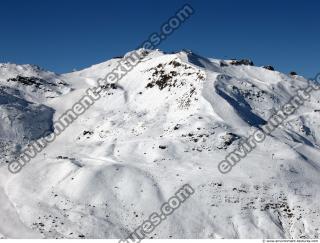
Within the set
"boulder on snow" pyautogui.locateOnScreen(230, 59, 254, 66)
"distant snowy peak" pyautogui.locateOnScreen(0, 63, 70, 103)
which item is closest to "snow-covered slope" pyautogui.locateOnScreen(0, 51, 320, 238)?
"distant snowy peak" pyautogui.locateOnScreen(0, 63, 70, 103)

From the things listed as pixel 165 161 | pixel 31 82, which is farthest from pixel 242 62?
pixel 165 161

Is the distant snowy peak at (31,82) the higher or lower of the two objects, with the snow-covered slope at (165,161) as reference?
higher

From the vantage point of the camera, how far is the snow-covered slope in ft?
95.8

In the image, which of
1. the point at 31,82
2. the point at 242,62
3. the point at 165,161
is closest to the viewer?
the point at 165,161

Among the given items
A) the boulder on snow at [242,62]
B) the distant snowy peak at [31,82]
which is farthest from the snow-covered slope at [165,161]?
the boulder on snow at [242,62]

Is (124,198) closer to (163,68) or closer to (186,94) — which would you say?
(186,94)

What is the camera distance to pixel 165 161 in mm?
36906

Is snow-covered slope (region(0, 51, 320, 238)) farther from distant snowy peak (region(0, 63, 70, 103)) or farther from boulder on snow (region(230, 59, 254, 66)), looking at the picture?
boulder on snow (region(230, 59, 254, 66))

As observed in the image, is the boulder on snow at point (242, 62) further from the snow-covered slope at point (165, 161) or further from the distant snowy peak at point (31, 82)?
the distant snowy peak at point (31, 82)

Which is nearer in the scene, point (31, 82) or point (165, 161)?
point (165, 161)

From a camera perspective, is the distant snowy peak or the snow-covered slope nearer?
the snow-covered slope

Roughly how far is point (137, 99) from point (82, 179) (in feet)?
70.2

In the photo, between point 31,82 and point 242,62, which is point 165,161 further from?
point 242,62

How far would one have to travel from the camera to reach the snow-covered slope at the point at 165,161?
29188 millimetres
